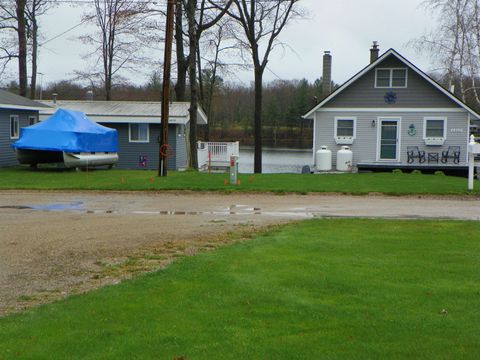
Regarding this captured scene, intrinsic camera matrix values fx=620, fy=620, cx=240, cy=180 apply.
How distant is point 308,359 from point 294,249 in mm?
4969

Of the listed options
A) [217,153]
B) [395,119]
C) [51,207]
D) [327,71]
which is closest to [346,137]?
[395,119]

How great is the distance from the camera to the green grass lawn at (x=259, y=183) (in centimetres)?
2045

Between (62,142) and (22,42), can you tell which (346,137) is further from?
(22,42)

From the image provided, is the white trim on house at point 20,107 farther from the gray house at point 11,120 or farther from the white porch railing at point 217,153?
the white porch railing at point 217,153

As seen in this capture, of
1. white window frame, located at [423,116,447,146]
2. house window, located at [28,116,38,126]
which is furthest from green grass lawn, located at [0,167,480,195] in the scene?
house window, located at [28,116,38,126]

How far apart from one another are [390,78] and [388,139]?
9.76ft

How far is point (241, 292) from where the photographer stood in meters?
6.92

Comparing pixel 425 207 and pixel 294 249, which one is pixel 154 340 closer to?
pixel 294 249

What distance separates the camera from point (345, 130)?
3075 cm

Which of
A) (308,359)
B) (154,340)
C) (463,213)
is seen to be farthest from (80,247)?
(463,213)

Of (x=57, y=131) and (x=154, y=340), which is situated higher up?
(x=57, y=131)

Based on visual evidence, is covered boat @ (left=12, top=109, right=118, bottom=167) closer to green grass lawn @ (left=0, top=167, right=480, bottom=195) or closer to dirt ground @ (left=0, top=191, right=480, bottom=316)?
green grass lawn @ (left=0, top=167, right=480, bottom=195)

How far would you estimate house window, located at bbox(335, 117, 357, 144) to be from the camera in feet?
100

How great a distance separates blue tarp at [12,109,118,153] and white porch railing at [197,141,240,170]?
8151 millimetres
